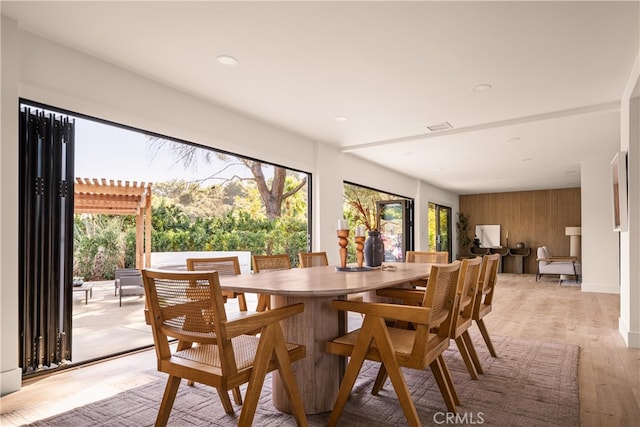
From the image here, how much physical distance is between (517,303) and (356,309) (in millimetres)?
→ 5211

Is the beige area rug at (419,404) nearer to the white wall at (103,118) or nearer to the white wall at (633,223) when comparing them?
the white wall at (103,118)

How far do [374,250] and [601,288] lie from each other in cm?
637

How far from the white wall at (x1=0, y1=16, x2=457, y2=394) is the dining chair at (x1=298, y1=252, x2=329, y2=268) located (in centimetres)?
163

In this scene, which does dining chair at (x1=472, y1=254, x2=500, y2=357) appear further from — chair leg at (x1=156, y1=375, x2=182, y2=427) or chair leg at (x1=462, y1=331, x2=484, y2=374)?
chair leg at (x1=156, y1=375, x2=182, y2=427)

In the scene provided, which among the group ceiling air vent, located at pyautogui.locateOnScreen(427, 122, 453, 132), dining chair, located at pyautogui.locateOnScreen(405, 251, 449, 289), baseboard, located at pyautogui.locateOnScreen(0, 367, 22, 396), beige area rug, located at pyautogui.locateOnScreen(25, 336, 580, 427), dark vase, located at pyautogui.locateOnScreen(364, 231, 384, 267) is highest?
ceiling air vent, located at pyautogui.locateOnScreen(427, 122, 453, 132)

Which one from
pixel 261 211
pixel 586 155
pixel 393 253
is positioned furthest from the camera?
pixel 393 253

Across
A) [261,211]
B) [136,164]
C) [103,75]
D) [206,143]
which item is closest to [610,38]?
[206,143]

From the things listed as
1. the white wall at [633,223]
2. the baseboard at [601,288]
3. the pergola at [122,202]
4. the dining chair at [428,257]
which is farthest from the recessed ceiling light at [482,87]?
the baseboard at [601,288]

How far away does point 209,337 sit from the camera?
1643mm

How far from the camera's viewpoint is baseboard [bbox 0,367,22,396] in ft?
8.27

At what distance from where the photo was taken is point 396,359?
1918 millimetres

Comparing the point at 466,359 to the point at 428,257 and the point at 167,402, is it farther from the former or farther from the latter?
the point at 167,402

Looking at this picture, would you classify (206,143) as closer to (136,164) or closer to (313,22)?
(313,22)

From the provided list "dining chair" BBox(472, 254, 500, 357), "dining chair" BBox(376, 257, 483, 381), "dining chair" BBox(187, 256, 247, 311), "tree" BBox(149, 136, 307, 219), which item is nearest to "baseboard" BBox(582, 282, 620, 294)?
"dining chair" BBox(472, 254, 500, 357)
